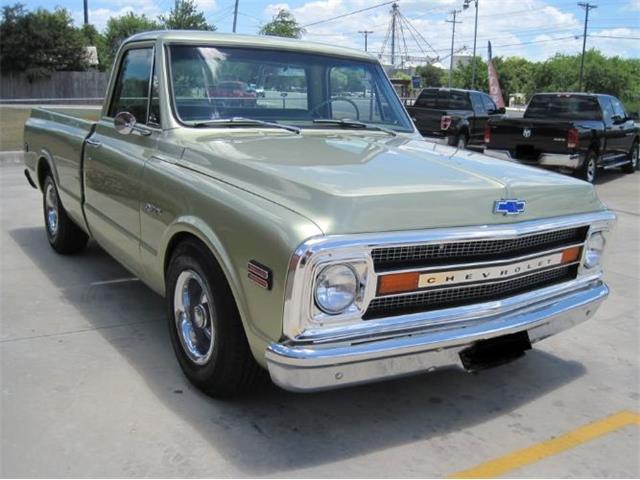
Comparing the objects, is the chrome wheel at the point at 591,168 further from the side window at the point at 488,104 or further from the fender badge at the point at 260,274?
the fender badge at the point at 260,274

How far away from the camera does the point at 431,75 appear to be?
116000 millimetres

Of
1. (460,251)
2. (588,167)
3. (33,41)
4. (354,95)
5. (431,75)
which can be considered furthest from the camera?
(431,75)

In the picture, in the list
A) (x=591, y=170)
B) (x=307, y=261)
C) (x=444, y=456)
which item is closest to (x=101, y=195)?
(x=307, y=261)

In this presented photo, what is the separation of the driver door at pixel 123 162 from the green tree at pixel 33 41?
39.2 meters

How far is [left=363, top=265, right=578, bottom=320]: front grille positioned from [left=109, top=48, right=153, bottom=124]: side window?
7.09 feet

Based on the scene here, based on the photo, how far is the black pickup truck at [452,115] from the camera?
53.4ft

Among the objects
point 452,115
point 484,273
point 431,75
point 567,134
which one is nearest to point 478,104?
point 452,115

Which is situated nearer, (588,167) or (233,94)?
(233,94)

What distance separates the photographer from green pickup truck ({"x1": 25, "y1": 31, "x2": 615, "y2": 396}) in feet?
8.67

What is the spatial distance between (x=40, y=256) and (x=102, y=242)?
5.34 feet

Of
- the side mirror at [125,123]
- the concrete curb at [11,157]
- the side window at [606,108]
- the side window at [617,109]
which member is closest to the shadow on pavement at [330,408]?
the side mirror at [125,123]

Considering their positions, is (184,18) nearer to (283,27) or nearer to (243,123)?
(283,27)

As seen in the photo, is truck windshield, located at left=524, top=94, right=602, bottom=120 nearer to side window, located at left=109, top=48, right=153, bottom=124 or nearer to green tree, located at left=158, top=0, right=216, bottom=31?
side window, located at left=109, top=48, right=153, bottom=124

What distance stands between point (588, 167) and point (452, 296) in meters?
10.1
